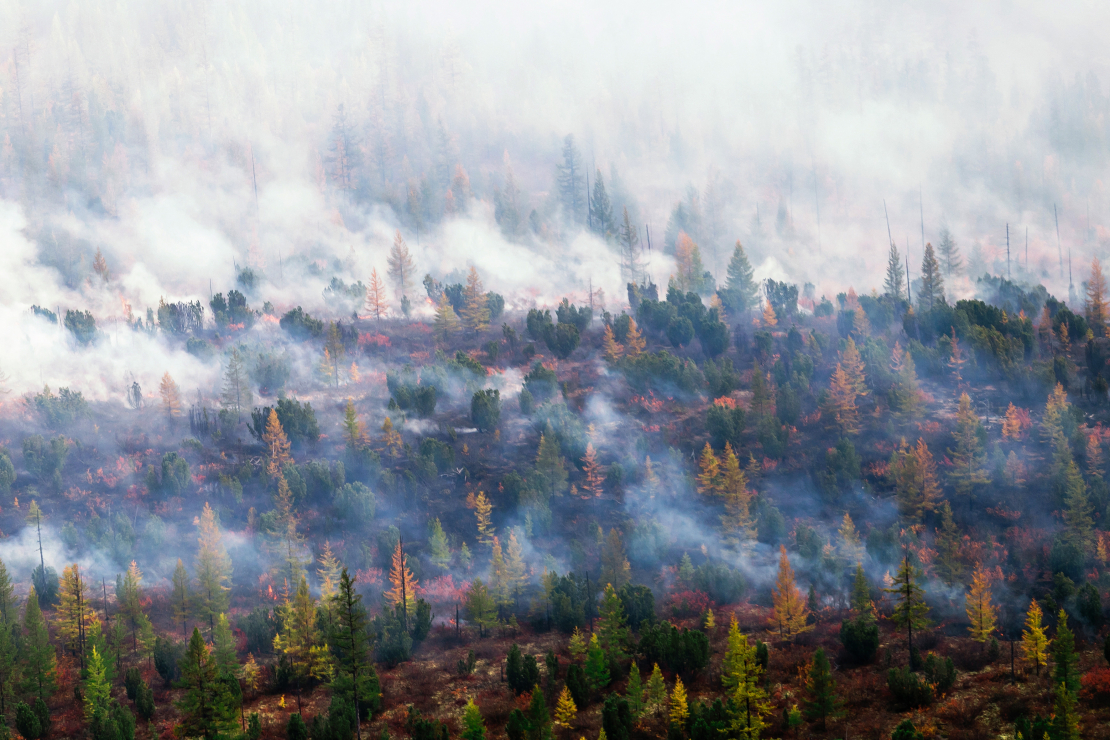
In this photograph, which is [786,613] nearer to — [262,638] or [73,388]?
[262,638]

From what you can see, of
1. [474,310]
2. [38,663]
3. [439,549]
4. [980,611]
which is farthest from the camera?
[474,310]

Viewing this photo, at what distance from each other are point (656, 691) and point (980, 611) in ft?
88.2

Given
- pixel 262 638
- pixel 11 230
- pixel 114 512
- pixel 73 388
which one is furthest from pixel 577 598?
Answer: pixel 11 230

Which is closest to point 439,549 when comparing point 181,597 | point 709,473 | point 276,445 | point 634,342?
point 181,597

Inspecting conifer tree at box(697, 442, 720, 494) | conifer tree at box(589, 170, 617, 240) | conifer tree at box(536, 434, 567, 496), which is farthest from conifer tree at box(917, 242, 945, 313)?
conifer tree at box(589, 170, 617, 240)

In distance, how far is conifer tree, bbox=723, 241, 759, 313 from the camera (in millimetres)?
137750

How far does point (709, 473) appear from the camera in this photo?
97125mm

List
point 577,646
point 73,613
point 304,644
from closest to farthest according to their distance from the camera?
point 304,644
point 577,646
point 73,613

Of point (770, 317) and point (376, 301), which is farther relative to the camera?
point (376, 301)

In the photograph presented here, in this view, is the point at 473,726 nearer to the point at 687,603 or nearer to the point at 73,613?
the point at 687,603

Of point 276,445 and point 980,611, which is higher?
point 276,445

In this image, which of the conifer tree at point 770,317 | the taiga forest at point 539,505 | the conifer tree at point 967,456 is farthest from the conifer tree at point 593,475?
the conifer tree at point 770,317

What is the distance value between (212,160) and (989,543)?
171 m

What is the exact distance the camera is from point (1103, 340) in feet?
360
